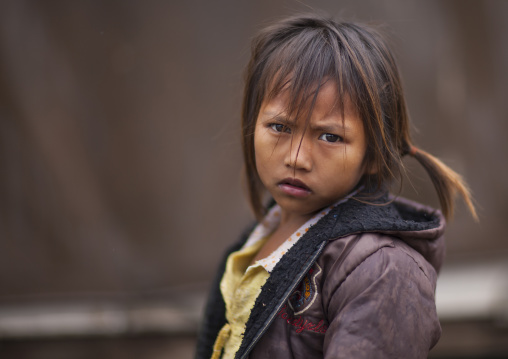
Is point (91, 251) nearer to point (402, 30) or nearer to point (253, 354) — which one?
point (253, 354)

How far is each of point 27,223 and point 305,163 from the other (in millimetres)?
1746

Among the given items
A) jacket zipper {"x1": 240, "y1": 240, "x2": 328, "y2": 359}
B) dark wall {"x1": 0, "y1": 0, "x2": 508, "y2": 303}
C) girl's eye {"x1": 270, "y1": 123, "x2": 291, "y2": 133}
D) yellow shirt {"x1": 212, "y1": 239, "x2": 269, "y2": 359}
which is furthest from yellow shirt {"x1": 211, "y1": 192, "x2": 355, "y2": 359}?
dark wall {"x1": 0, "y1": 0, "x2": 508, "y2": 303}

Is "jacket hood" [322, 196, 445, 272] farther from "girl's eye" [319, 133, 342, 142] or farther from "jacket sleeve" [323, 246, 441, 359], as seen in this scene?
"girl's eye" [319, 133, 342, 142]

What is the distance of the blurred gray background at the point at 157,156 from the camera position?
2.27 metres

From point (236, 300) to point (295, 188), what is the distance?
0.33 meters

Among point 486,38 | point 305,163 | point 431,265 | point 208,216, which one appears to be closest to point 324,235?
point 305,163

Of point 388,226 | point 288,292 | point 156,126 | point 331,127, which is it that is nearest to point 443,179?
point 388,226

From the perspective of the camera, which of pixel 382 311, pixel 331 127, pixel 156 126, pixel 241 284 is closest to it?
pixel 382 311

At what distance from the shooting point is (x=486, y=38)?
2285 millimetres

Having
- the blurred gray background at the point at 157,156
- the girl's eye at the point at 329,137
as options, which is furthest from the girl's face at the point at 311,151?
the blurred gray background at the point at 157,156

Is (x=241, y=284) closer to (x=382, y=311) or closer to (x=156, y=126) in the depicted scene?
(x=382, y=311)

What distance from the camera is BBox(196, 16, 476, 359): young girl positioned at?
1013mm

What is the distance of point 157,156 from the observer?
2416mm

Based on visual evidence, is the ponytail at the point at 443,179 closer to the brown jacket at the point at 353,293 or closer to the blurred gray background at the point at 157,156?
the brown jacket at the point at 353,293
